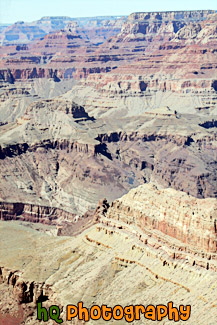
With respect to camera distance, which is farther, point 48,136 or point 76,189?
point 48,136

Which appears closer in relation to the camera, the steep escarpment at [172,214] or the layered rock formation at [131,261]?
the layered rock formation at [131,261]

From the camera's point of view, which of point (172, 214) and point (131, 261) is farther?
point (172, 214)

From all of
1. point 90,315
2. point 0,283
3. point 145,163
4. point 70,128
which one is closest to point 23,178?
point 70,128

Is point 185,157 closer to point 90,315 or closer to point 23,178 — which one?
point 23,178

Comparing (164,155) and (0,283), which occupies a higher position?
(0,283)

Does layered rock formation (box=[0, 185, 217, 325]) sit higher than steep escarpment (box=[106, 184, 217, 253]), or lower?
lower

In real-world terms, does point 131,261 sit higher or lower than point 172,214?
lower

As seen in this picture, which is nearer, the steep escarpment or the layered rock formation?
the layered rock formation

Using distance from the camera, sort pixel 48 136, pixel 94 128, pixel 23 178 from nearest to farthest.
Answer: pixel 23 178 < pixel 48 136 < pixel 94 128

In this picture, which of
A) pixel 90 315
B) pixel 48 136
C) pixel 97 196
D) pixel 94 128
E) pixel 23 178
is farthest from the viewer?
pixel 94 128

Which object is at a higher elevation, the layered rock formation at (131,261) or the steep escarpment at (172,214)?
the steep escarpment at (172,214)

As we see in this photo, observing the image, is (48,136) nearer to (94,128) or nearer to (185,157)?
(94,128)
